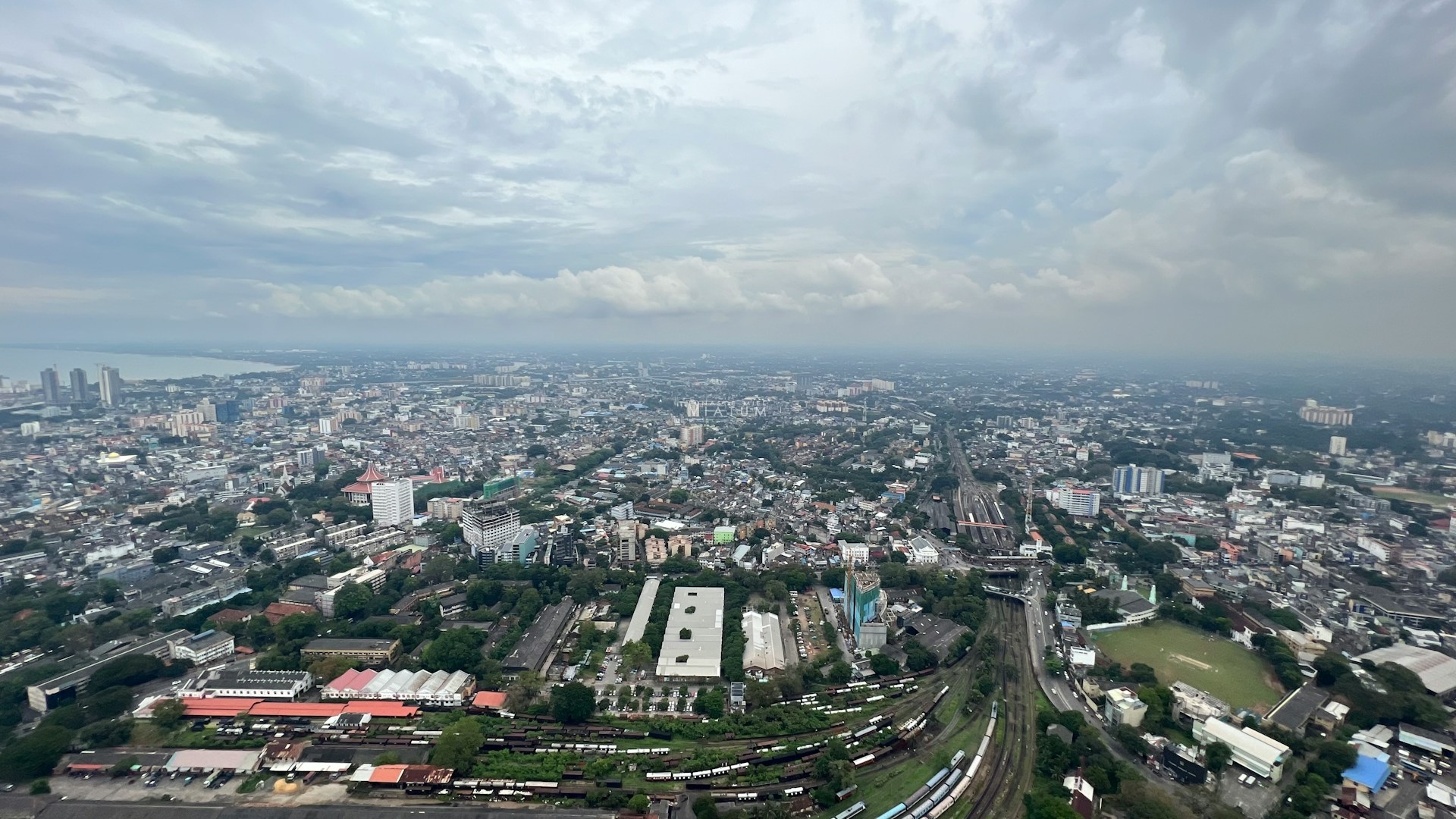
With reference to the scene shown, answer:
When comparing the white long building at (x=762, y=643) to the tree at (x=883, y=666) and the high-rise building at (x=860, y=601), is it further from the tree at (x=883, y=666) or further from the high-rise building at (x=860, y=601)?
the tree at (x=883, y=666)

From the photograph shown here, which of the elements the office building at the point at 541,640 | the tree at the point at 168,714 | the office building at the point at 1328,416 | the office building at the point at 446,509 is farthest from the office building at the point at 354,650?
the office building at the point at 1328,416

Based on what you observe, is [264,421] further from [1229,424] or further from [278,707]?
[1229,424]

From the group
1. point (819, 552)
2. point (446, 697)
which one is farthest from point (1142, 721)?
point (446, 697)

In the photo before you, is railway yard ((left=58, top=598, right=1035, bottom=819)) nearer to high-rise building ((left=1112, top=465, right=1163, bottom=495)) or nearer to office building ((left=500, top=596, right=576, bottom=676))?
office building ((left=500, top=596, right=576, bottom=676))

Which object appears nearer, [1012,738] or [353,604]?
[1012,738]

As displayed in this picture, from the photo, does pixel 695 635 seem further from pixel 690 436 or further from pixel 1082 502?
pixel 690 436

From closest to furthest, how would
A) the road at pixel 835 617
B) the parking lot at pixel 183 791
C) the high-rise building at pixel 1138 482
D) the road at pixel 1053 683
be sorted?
1. the parking lot at pixel 183 791
2. the road at pixel 1053 683
3. the road at pixel 835 617
4. the high-rise building at pixel 1138 482

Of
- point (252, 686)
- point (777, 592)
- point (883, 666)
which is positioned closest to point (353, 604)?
point (252, 686)
